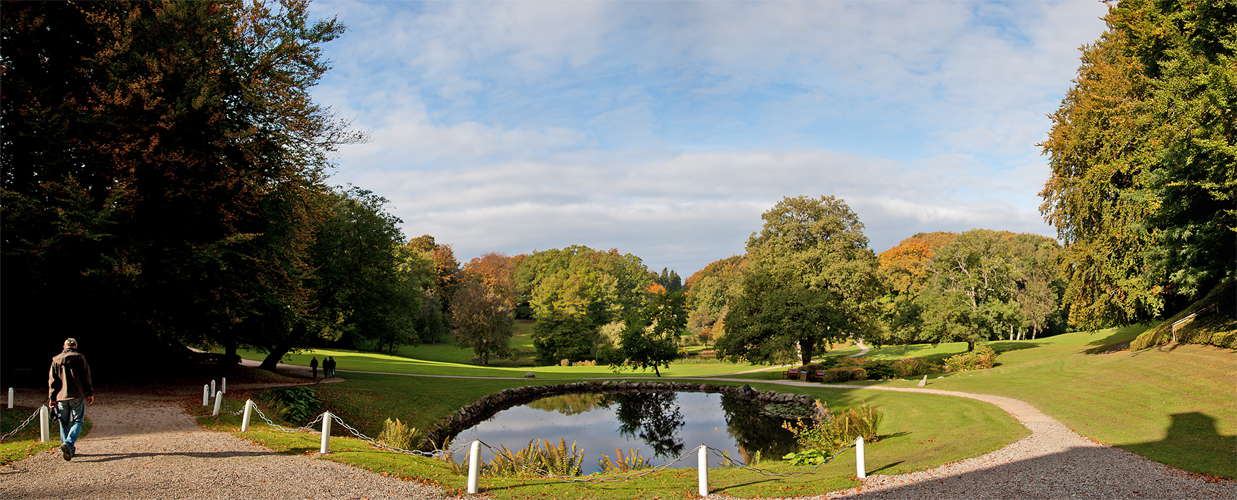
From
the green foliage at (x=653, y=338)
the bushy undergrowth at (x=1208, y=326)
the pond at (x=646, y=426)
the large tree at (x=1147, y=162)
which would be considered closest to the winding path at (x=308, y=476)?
the pond at (x=646, y=426)

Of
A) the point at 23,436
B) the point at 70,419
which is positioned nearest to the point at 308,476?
the point at 70,419

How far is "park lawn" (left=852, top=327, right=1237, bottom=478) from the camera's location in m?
11.8

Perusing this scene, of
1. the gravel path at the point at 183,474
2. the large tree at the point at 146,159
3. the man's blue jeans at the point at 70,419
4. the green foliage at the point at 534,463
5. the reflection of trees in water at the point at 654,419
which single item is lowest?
the reflection of trees in water at the point at 654,419

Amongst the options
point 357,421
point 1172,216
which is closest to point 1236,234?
point 1172,216

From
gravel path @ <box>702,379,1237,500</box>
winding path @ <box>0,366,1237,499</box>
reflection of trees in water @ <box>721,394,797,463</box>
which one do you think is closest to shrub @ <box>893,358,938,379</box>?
reflection of trees in water @ <box>721,394,797,463</box>

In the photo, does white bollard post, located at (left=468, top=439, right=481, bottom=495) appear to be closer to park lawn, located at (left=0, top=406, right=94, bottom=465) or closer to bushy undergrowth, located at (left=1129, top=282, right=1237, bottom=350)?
park lawn, located at (left=0, top=406, right=94, bottom=465)

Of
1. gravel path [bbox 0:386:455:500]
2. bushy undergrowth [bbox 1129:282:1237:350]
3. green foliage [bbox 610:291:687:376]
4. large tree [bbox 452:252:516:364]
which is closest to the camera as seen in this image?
gravel path [bbox 0:386:455:500]

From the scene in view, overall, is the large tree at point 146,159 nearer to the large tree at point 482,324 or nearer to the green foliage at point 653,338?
the green foliage at point 653,338

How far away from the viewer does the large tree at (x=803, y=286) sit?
103ft

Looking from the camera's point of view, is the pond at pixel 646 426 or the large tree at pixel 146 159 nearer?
the large tree at pixel 146 159

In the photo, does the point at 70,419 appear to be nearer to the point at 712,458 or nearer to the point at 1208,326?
the point at 712,458

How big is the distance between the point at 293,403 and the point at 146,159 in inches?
309

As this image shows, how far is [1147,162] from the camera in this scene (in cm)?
1958

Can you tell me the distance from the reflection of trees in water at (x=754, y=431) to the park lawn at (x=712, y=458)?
59.8 inches
